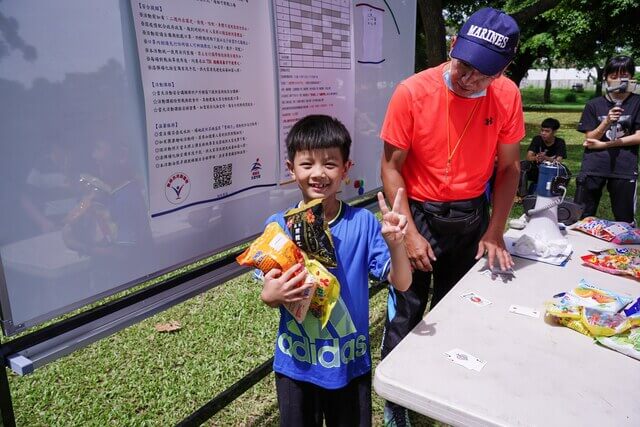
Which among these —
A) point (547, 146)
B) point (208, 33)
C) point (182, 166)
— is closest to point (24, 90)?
point (182, 166)

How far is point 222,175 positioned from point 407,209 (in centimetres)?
74

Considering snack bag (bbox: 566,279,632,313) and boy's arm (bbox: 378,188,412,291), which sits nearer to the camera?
boy's arm (bbox: 378,188,412,291)

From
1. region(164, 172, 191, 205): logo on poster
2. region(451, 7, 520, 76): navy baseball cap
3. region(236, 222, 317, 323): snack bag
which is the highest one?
region(451, 7, 520, 76): navy baseball cap

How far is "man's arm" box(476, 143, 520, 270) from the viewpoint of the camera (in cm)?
188

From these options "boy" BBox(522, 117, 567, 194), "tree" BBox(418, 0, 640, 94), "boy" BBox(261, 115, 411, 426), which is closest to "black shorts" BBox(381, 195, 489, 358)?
"boy" BBox(261, 115, 411, 426)

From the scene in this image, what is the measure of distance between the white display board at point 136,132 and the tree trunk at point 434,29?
3316 mm

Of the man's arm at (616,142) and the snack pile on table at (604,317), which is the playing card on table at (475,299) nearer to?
the snack pile on table at (604,317)

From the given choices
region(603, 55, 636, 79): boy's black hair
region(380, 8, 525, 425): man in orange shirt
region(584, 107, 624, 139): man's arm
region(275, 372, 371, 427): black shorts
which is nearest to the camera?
region(275, 372, 371, 427): black shorts

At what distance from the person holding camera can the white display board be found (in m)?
3.15

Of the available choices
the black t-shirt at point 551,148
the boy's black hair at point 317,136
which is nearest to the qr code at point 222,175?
the boy's black hair at point 317,136

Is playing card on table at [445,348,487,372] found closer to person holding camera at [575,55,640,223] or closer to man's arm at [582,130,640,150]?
person holding camera at [575,55,640,223]

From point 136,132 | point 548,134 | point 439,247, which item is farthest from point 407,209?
point 548,134

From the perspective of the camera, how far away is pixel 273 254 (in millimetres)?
1248

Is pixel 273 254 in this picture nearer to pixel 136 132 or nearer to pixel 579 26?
pixel 136 132
